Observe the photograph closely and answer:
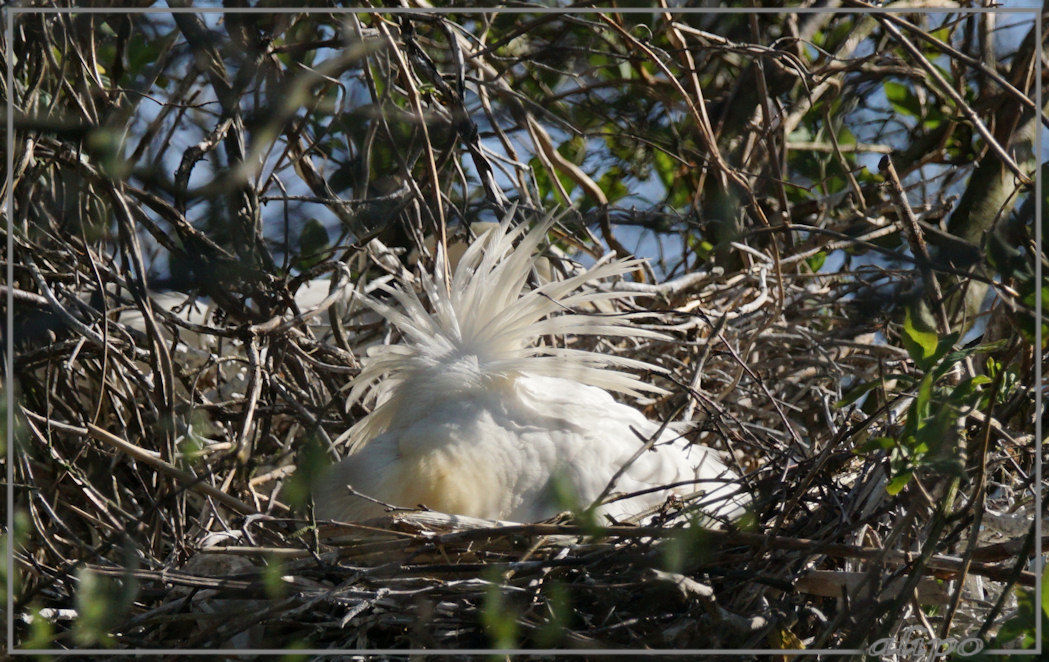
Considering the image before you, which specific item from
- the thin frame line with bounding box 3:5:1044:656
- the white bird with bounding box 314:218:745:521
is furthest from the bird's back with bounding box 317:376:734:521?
the thin frame line with bounding box 3:5:1044:656

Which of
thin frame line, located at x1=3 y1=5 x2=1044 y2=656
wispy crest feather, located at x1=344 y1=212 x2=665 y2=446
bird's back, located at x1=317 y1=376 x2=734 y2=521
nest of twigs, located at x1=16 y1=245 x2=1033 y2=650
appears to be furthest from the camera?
wispy crest feather, located at x1=344 y1=212 x2=665 y2=446

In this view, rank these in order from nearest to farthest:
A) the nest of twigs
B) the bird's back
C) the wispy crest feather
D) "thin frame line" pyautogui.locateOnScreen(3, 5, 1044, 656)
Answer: "thin frame line" pyautogui.locateOnScreen(3, 5, 1044, 656)
the nest of twigs
the bird's back
the wispy crest feather

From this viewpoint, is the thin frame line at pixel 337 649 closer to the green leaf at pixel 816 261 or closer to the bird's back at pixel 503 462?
the bird's back at pixel 503 462

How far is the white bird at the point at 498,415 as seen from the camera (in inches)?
77.4

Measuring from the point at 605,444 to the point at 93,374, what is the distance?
119 cm

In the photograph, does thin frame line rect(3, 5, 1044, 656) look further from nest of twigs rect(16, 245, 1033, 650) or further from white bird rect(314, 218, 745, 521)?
white bird rect(314, 218, 745, 521)

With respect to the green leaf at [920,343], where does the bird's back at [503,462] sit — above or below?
below

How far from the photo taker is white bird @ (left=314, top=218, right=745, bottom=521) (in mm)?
1965

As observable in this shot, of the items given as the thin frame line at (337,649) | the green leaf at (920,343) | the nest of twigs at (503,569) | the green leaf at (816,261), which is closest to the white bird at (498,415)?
the nest of twigs at (503,569)

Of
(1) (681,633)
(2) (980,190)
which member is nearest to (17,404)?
(1) (681,633)

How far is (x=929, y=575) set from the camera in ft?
5.03

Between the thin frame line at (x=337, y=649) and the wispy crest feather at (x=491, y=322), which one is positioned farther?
the wispy crest feather at (x=491, y=322)

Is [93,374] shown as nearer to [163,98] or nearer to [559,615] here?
[163,98]

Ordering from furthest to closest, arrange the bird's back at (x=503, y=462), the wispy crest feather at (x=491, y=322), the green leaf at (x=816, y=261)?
the green leaf at (x=816, y=261) < the wispy crest feather at (x=491, y=322) < the bird's back at (x=503, y=462)
